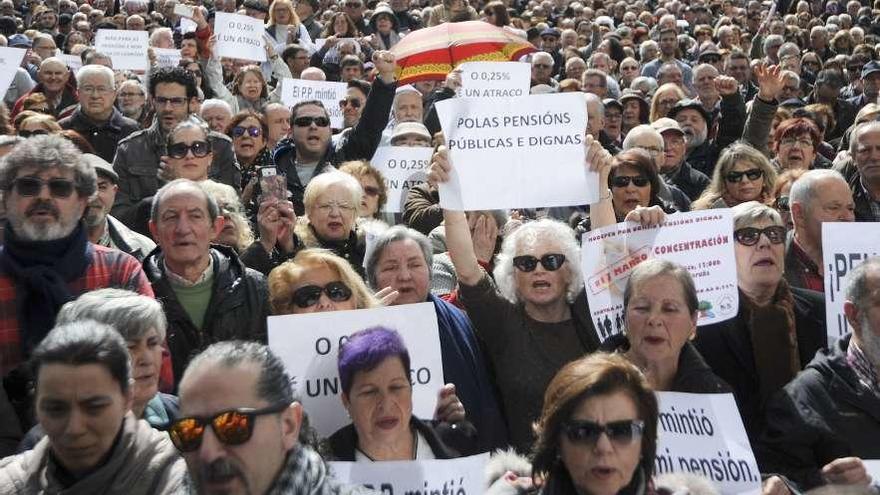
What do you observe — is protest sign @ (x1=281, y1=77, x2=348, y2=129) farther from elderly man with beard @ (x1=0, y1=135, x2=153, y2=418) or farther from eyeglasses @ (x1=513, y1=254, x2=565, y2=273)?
elderly man with beard @ (x1=0, y1=135, x2=153, y2=418)

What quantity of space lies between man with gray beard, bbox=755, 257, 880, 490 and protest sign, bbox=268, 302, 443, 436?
1188 mm

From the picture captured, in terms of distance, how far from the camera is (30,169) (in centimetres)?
484

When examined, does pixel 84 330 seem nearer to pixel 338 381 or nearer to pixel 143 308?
pixel 143 308

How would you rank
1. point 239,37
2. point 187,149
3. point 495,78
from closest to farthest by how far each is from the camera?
point 187,149
point 495,78
point 239,37

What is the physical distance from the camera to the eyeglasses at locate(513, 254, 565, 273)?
5430 mm

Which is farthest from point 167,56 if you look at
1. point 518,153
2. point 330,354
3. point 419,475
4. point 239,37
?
point 419,475

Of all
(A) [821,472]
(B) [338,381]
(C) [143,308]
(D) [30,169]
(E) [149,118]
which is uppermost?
(E) [149,118]

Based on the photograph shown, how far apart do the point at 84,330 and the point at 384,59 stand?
5.06m

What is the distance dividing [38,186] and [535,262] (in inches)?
75.8

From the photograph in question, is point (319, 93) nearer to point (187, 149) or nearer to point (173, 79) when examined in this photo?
point (173, 79)

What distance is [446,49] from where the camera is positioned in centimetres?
1162

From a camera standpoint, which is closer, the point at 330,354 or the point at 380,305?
the point at 330,354

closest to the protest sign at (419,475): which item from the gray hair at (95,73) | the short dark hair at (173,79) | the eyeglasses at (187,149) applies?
the eyeglasses at (187,149)

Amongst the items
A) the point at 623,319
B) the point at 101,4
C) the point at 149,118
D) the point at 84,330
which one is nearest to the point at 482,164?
the point at 623,319
